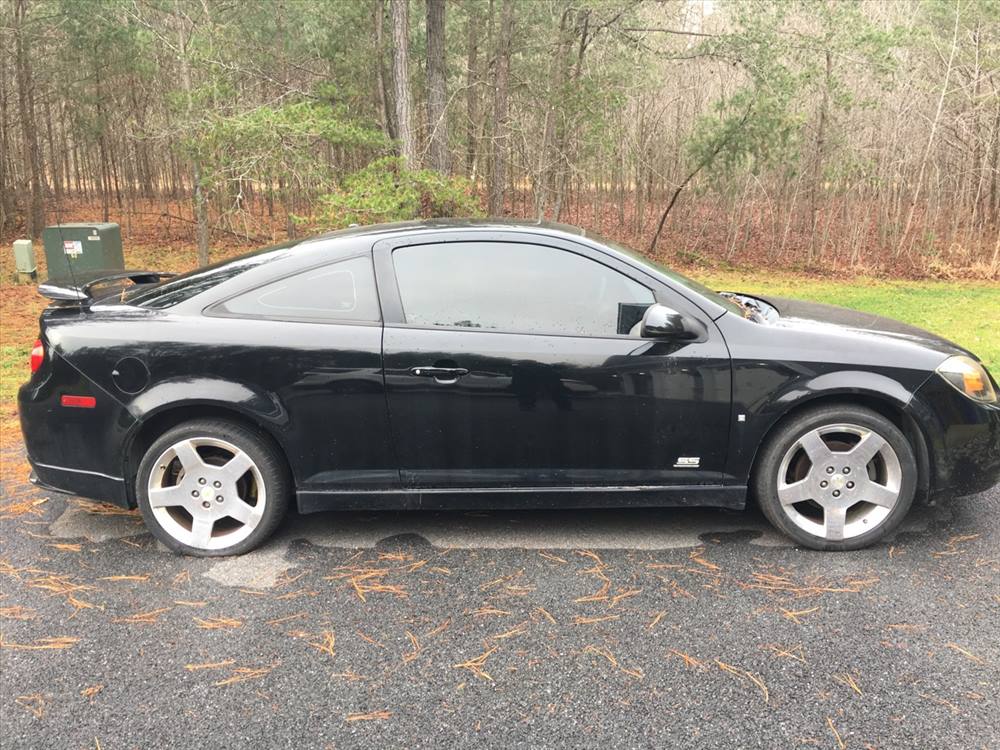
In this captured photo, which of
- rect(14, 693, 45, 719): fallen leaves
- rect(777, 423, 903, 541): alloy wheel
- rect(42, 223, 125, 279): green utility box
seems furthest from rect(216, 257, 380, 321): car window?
rect(42, 223, 125, 279): green utility box

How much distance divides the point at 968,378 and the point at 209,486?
12.1 feet

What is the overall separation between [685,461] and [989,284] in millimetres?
13762

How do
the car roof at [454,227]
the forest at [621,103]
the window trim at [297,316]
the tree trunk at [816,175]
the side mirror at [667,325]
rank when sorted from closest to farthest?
1. the side mirror at [667,325]
2. the window trim at [297,316]
3. the car roof at [454,227]
4. the forest at [621,103]
5. the tree trunk at [816,175]

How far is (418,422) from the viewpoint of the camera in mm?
3566

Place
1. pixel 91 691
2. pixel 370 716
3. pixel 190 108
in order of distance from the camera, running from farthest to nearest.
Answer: pixel 190 108, pixel 91 691, pixel 370 716

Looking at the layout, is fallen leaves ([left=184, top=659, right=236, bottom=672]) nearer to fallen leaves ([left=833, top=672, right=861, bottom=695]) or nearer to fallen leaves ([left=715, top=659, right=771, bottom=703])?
fallen leaves ([left=715, top=659, right=771, bottom=703])

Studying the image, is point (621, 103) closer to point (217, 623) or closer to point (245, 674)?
point (217, 623)

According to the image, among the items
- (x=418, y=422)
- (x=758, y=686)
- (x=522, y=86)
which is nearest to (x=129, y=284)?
(x=418, y=422)

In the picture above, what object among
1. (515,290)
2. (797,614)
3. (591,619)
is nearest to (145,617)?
(591,619)

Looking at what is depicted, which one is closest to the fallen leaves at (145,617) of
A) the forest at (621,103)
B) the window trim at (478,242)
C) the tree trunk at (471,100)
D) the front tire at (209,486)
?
the front tire at (209,486)

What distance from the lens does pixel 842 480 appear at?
3.61 metres

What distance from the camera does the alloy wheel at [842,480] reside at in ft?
11.8

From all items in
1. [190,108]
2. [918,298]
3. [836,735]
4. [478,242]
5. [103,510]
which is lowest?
[836,735]

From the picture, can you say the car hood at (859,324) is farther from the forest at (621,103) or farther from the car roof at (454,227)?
Answer: the forest at (621,103)
